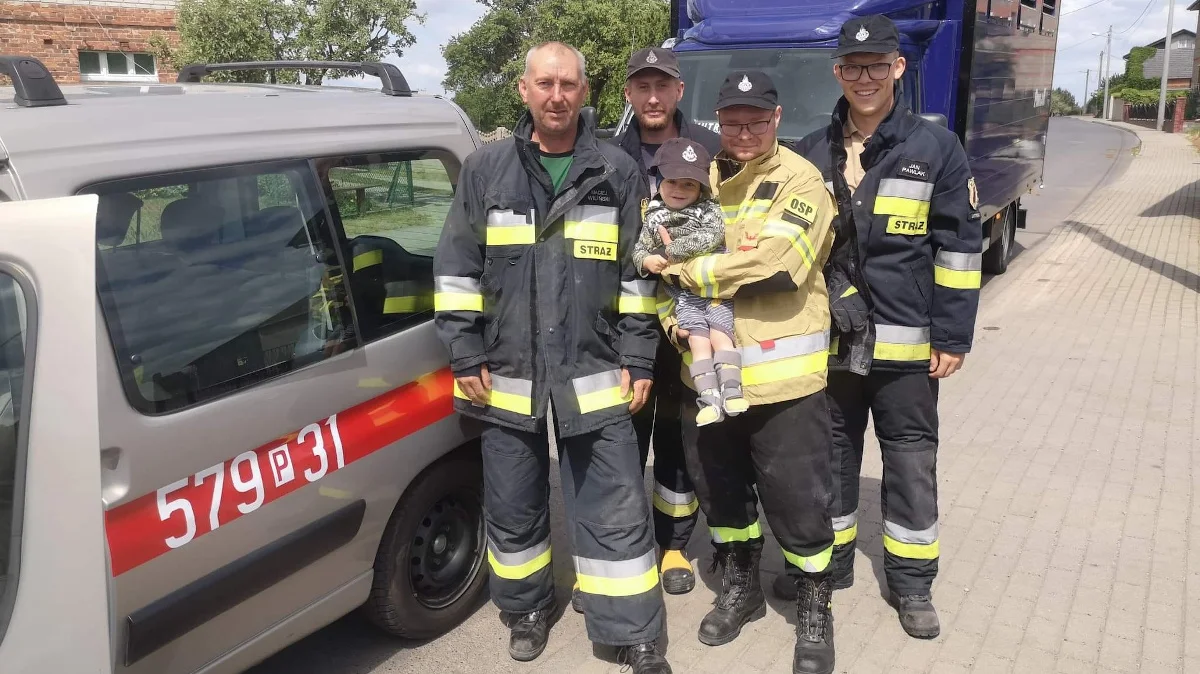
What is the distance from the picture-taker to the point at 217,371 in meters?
2.44

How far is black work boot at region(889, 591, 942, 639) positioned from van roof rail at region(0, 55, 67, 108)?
318cm

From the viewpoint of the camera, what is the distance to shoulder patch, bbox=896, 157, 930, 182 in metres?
3.11

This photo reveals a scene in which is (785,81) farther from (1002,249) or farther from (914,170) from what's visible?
(1002,249)

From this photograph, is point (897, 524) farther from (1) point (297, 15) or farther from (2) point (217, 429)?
(1) point (297, 15)

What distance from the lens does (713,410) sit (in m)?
2.90

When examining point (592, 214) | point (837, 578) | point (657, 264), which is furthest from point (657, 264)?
point (837, 578)

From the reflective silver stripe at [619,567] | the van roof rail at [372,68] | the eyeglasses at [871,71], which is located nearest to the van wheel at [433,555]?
the reflective silver stripe at [619,567]

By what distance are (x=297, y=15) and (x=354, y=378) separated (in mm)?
17579

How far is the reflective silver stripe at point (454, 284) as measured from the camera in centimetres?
297

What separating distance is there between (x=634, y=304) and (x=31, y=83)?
1.77m

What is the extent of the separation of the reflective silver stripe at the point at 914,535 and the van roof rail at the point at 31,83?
2.99 m

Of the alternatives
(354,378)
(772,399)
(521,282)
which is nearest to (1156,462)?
(772,399)

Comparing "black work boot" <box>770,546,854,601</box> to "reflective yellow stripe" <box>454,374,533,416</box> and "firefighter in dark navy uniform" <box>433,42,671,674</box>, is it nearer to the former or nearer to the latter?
"firefighter in dark navy uniform" <box>433,42,671,674</box>

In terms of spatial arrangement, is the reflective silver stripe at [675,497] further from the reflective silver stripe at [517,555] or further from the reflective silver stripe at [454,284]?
the reflective silver stripe at [454,284]
